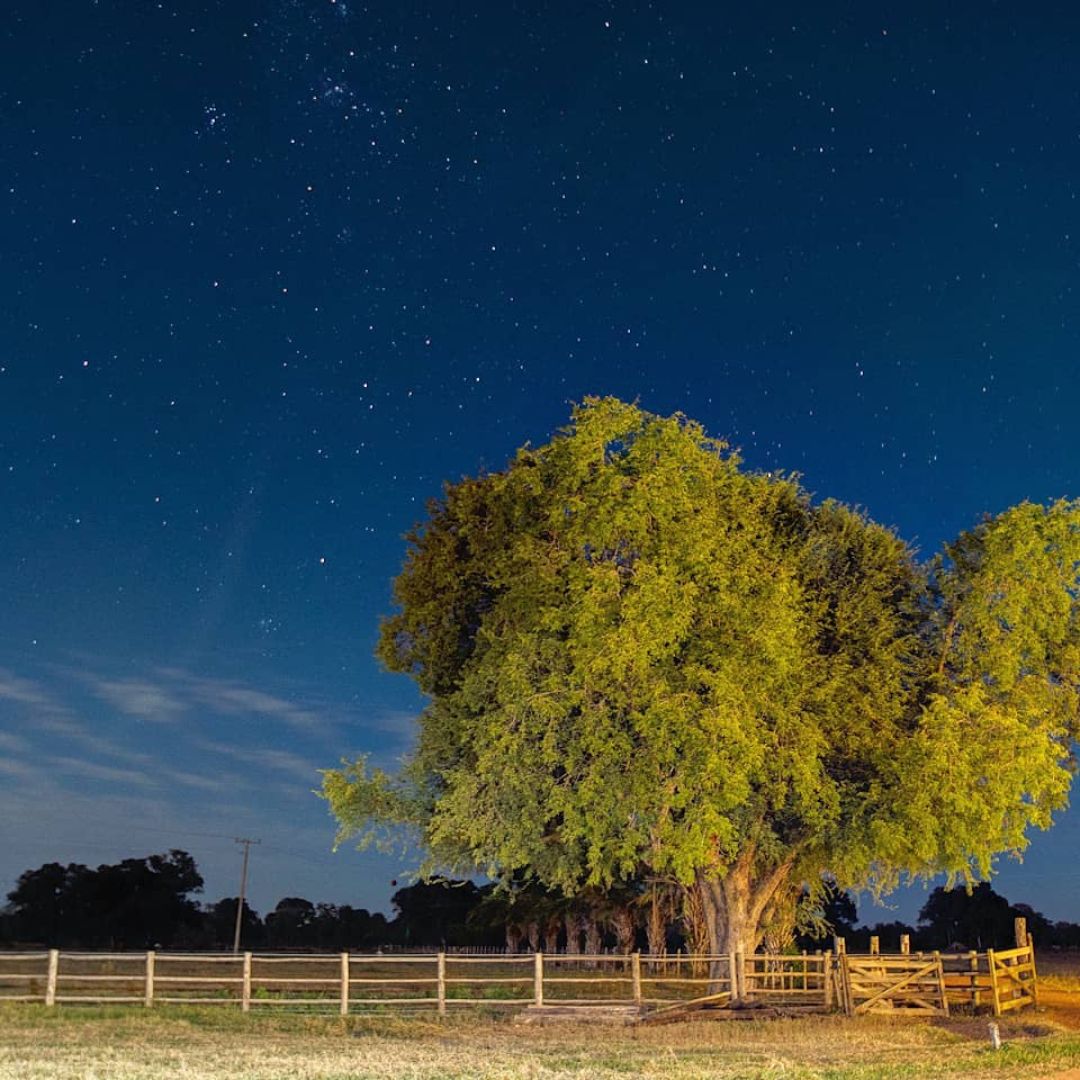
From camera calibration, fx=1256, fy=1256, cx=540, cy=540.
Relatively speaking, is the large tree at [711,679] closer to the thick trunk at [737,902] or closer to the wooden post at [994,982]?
the thick trunk at [737,902]

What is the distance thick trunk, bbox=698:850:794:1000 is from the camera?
32.8 m

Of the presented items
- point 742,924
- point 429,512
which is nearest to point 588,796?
point 742,924

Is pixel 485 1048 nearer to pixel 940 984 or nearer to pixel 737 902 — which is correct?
pixel 940 984

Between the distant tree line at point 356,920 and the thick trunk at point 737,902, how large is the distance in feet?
106

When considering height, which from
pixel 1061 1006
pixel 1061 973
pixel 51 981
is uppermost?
pixel 51 981

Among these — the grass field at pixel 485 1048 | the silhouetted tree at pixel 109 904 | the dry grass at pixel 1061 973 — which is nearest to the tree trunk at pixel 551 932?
the dry grass at pixel 1061 973

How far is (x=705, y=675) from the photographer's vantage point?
28719mm

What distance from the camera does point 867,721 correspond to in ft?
102

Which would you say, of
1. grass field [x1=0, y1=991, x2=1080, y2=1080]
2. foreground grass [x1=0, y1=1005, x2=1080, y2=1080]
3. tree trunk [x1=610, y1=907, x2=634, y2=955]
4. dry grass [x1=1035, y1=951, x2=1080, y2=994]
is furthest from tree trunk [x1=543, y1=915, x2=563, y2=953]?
foreground grass [x1=0, y1=1005, x2=1080, y2=1080]

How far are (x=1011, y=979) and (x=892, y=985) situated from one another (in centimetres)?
386

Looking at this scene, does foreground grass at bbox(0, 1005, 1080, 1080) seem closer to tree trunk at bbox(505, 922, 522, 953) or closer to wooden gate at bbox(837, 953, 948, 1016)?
wooden gate at bbox(837, 953, 948, 1016)

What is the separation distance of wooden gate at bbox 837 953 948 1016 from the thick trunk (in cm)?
602

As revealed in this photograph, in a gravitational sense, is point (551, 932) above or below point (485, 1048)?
above

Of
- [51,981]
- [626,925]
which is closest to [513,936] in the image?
[626,925]
